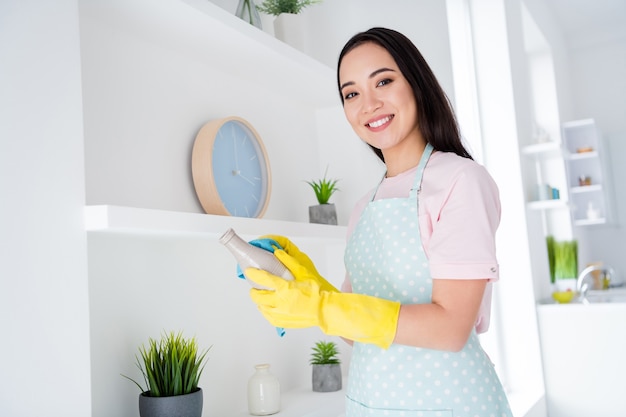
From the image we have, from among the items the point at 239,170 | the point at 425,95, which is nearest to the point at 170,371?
the point at 239,170

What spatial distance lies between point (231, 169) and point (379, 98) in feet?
2.16

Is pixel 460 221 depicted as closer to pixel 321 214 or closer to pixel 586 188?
pixel 321 214

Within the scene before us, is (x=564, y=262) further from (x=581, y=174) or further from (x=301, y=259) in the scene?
(x=301, y=259)

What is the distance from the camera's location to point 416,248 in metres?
1.09

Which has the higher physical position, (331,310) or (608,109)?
(608,109)

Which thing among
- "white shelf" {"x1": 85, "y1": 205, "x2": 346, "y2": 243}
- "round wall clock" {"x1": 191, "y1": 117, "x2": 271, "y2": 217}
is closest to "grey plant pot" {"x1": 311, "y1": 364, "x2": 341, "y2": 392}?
"white shelf" {"x1": 85, "y1": 205, "x2": 346, "y2": 243}

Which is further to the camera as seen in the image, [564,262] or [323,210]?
[564,262]

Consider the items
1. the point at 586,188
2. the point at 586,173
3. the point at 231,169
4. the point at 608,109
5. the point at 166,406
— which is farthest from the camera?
the point at 608,109

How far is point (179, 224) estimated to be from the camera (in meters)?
1.27

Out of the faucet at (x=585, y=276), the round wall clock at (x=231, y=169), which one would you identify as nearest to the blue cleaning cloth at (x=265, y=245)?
the round wall clock at (x=231, y=169)

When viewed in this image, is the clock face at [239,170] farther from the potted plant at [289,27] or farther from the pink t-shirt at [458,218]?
the pink t-shirt at [458,218]

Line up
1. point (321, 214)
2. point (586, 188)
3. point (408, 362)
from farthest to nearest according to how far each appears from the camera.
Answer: point (586, 188), point (321, 214), point (408, 362)

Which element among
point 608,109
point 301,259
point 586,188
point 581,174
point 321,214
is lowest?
point 301,259

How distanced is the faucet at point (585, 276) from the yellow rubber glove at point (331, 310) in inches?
99.2
